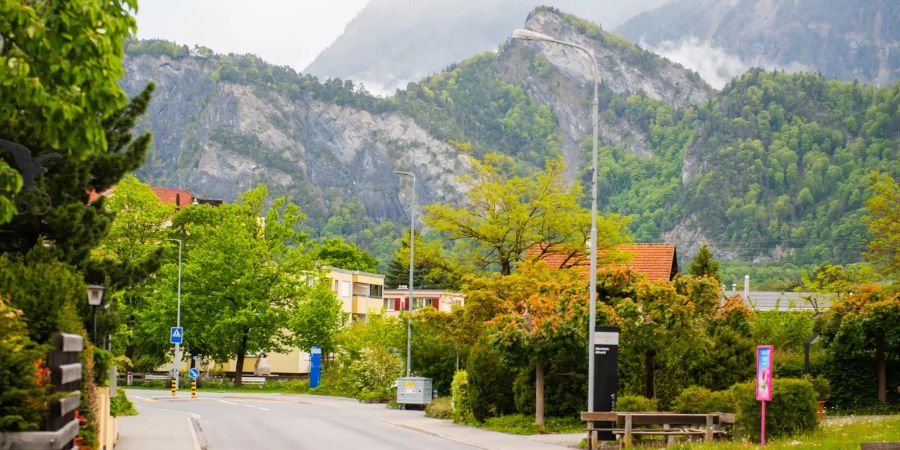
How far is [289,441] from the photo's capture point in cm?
2770

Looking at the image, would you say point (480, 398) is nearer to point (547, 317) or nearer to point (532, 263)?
point (547, 317)

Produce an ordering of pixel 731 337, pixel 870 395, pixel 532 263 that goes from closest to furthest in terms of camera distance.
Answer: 1. pixel 731 337
2. pixel 870 395
3. pixel 532 263

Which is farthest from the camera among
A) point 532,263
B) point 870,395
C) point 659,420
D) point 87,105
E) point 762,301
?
point 762,301

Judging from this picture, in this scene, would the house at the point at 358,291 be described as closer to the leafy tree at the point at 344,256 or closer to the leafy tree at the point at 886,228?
the leafy tree at the point at 344,256

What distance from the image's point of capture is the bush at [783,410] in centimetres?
2520

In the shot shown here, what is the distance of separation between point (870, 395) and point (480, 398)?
1367 cm

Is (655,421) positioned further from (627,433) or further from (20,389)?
(20,389)

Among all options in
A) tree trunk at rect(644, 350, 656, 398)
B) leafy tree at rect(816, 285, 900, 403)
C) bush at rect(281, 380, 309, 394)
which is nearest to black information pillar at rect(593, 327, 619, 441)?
tree trunk at rect(644, 350, 656, 398)

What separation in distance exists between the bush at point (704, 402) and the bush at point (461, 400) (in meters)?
9.09

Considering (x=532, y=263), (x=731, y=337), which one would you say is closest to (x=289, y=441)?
(x=731, y=337)

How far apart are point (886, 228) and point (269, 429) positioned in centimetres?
3020

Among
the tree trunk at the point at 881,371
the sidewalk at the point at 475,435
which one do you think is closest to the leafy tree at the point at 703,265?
the tree trunk at the point at 881,371

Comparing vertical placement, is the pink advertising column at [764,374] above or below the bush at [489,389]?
above

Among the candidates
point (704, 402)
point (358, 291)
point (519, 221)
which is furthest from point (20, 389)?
point (358, 291)
